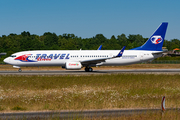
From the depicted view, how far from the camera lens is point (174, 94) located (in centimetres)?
2059

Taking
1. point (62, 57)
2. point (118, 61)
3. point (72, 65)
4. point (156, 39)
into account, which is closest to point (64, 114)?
point (72, 65)

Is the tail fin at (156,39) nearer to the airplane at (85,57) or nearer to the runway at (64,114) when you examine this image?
the airplane at (85,57)

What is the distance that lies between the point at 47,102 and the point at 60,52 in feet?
96.5

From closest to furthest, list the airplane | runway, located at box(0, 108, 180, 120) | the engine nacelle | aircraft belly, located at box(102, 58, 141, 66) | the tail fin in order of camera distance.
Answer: runway, located at box(0, 108, 180, 120), the engine nacelle, the airplane, aircraft belly, located at box(102, 58, 141, 66), the tail fin

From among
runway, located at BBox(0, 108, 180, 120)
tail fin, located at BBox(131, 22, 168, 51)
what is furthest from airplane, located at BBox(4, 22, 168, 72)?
runway, located at BBox(0, 108, 180, 120)

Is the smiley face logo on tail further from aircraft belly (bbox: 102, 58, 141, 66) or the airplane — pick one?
aircraft belly (bbox: 102, 58, 141, 66)

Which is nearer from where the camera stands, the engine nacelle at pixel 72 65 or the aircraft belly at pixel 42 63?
the engine nacelle at pixel 72 65

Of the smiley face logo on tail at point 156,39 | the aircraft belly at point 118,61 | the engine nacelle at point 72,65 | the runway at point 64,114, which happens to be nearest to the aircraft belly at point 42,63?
the engine nacelle at point 72,65

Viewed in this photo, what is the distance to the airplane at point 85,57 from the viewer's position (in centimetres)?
4562

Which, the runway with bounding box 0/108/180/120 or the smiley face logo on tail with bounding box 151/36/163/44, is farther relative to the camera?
the smiley face logo on tail with bounding box 151/36/163/44

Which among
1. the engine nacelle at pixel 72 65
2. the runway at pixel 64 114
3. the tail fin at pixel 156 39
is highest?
the tail fin at pixel 156 39

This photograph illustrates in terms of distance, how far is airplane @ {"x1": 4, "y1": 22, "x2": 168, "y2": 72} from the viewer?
45625 millimetres

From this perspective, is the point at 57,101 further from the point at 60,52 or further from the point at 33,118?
the point at 60,52

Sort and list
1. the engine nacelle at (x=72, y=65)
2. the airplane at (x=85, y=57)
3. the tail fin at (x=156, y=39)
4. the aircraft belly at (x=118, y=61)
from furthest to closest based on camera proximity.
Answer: the tail fin at (x=156, y=39) → the aircraft belly at (x=118, y=61) → the airplane at (x=85, y=57) → the engine nacelle at (x=72, y=65)
